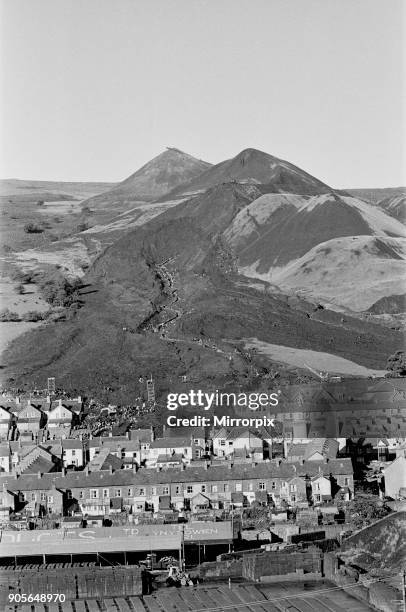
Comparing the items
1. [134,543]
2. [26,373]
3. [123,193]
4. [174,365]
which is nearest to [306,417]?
[174,365]

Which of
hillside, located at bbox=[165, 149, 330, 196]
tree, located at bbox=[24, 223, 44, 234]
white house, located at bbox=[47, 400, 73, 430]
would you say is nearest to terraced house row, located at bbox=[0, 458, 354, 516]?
white house, located at bbox=[47, 400, 73, 430]

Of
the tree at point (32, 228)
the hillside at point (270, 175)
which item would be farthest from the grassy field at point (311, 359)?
the tree at point (32, 228)

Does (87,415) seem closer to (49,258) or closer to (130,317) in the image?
(130,317)

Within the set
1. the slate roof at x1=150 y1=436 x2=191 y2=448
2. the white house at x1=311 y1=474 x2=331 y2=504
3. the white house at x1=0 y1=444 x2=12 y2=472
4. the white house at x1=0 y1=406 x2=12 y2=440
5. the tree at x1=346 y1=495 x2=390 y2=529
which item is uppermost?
the white house at x1=0 y1=406 x2=12 y2=440

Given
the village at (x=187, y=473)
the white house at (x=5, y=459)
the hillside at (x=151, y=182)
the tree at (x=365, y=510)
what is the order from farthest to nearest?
the hillside at (x=151, y=182) → the white house at (x=5, y=459) → the village at (x=187, y=473) → the tree at (x=365, y=510)

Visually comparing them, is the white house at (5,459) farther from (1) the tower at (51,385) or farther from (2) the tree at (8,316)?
(2) the tree at (8,316)

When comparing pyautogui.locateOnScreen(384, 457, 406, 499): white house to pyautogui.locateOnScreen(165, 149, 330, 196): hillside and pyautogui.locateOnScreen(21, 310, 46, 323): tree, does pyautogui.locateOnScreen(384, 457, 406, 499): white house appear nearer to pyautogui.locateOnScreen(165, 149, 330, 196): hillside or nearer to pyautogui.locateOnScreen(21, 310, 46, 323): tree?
pyautogui.locateOnScreen(21, 310, 46, 323): tree
